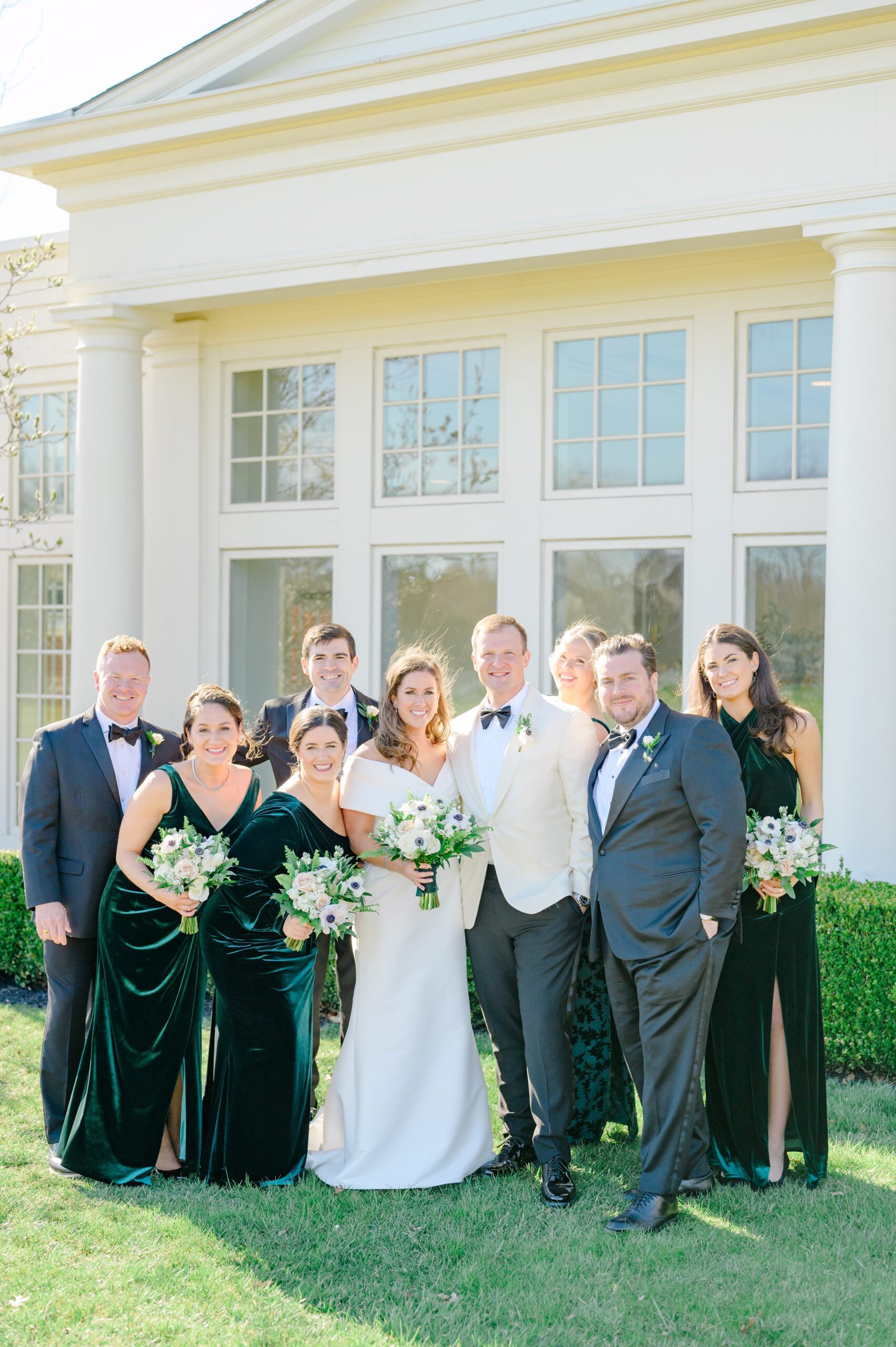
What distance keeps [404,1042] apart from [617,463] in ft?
16.2

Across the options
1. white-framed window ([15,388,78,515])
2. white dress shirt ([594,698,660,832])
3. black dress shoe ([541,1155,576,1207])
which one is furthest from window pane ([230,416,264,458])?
black dress shoe ([541,1155,576,1207])

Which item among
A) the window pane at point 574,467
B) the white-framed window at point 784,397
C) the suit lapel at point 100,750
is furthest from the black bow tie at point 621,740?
the window pane at point 574,467

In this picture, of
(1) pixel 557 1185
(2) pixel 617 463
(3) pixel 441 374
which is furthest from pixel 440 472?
(1) pixel 557 1185

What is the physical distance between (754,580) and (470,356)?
2.69 m

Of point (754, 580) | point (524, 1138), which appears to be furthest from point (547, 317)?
point (524, 1138)

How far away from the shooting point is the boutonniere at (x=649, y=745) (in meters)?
4.50

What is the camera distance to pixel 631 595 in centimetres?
867

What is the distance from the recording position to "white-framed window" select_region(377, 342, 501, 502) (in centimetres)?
912

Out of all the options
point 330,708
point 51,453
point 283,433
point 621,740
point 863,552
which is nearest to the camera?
point 621,740

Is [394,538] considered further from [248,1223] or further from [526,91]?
[248,1223]

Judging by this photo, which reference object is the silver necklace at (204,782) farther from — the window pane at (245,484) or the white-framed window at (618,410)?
the window pane at (245,484)

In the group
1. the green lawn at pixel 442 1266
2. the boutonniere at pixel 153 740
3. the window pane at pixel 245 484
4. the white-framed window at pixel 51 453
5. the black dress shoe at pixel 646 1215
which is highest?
the white-framed window at pixel 51 453

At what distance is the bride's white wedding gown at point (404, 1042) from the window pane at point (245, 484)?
540cm

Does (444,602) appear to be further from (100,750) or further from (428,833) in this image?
(428,833)
